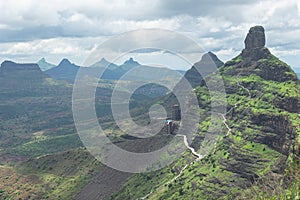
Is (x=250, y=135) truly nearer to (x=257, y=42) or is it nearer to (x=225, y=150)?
(x=225, y=150)

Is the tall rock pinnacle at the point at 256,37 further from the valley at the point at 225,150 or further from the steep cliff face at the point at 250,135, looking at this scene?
the valley at the point at 225,150

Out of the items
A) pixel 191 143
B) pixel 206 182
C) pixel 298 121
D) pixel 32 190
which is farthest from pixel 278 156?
pixel 32 190

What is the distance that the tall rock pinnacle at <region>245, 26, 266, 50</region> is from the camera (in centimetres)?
18750

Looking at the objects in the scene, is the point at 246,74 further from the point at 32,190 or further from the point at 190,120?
the point at 32,190

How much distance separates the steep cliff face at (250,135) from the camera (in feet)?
402

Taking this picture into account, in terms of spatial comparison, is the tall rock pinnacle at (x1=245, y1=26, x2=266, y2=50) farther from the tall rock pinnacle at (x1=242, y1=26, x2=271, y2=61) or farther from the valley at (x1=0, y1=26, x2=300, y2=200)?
→ the valley at (x1=0, y1=26, x2=300, y2=200)

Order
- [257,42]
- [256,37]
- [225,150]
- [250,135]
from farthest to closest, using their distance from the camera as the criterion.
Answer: [257,42] → [256,37] → [225,150] → [250,135]

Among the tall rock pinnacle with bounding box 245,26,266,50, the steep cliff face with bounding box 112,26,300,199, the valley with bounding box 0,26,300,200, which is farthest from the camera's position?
the tall rock pinnacle with bounding box 245,26,266,50

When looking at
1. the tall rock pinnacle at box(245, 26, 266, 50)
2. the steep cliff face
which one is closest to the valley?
the steep cliff face

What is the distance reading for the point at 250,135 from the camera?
13925cm

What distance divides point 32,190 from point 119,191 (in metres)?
50.7

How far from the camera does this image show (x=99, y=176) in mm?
180125

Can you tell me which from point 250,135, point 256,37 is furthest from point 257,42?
point 250,135

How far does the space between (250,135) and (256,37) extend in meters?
68.5
